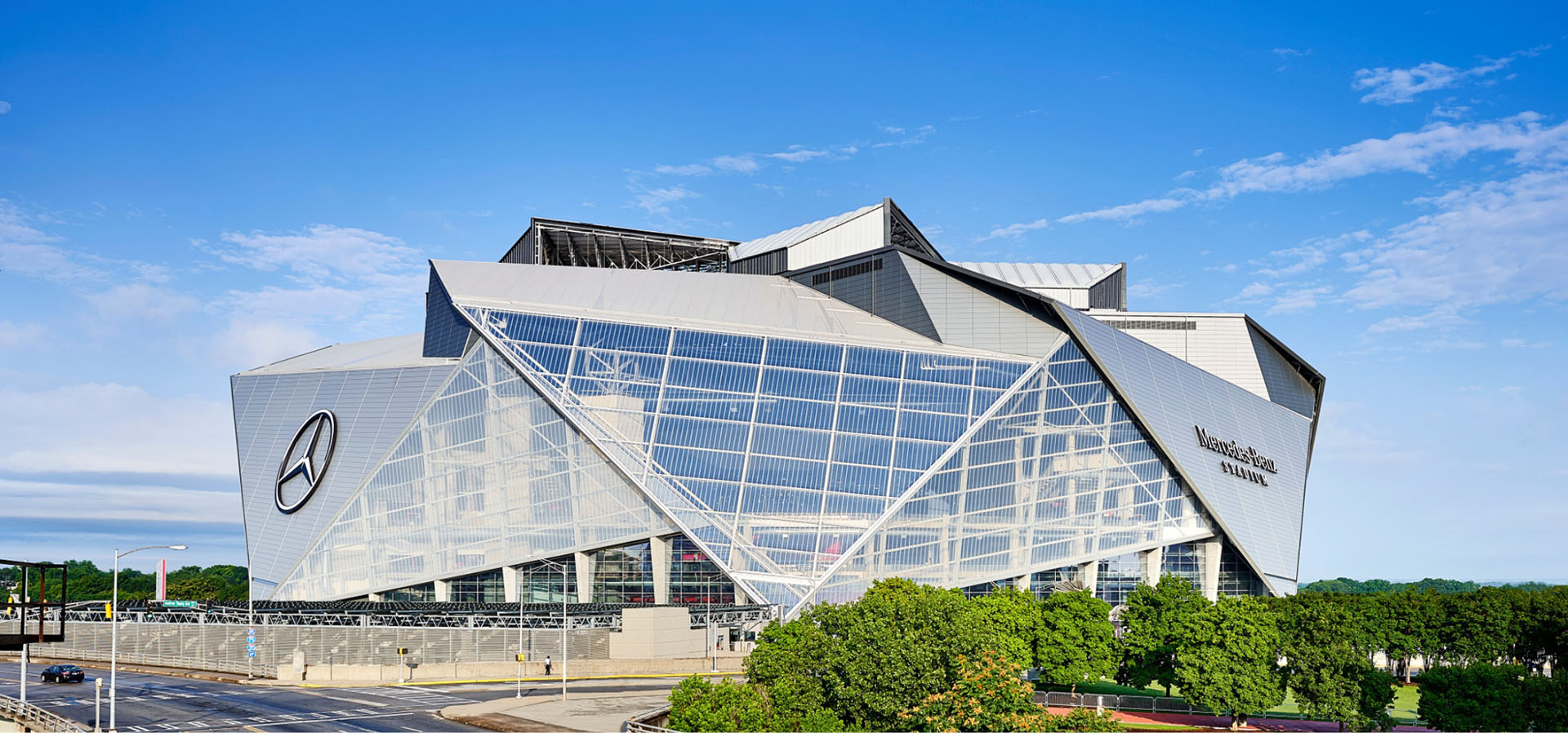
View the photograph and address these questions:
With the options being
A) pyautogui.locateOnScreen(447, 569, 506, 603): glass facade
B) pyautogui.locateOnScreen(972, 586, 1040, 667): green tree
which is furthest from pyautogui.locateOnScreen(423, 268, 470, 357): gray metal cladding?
pyautogui.locateOnScreen(972, 586, 1040, 667): green tree

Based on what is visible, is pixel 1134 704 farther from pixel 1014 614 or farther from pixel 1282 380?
pixel 1282 380

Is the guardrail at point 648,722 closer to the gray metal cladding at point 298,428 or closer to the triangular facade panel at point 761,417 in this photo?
the triangular facade panel at point 761,417

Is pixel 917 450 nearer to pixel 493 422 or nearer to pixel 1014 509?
pixel 1014 509

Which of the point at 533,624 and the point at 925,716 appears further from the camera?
the point at 533,624

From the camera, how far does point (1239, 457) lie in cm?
11175

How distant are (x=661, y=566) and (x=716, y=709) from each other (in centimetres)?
5097

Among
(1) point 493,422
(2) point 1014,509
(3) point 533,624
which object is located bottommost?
(3) point 533,624

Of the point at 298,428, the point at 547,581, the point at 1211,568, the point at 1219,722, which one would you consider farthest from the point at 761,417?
the point at 298,428

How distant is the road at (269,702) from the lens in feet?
186

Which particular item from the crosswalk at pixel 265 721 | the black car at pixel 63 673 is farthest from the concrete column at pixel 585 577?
the crosswalk at pixel 265 721

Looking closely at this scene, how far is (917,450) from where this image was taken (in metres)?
95.6

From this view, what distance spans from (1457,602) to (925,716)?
6384cm

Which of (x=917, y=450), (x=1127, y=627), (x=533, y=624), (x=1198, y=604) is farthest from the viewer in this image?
(x=917, y=450)

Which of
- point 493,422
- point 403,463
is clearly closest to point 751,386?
point 493,422
